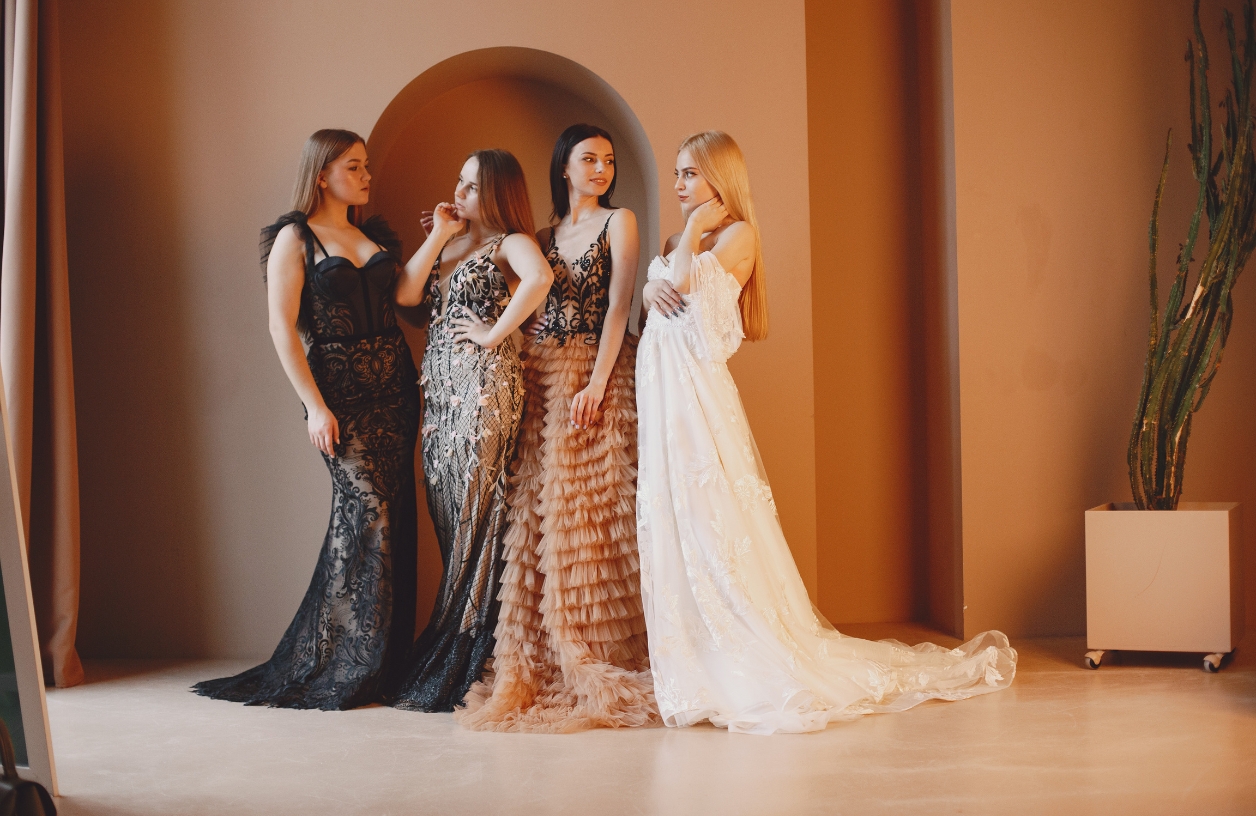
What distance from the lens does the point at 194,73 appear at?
3922mm

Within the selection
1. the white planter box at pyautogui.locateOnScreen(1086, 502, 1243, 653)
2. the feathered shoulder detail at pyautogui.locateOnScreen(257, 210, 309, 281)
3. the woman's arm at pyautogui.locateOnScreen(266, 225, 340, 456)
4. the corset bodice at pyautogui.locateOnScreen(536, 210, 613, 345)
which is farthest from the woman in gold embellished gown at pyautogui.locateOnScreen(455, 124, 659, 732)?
the white planter box at pyautogui.locateOnScreen(1086, 502, 1243, 653)

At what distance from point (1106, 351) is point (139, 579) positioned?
389 cm

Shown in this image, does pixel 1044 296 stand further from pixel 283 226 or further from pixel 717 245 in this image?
pixel 283 226

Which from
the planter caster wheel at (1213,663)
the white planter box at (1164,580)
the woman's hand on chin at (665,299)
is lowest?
the planter caster wheel at (1213,663)

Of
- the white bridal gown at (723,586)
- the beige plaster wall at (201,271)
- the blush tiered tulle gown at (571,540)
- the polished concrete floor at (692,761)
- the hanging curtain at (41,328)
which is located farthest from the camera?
the beige plaster wall at (201,271)

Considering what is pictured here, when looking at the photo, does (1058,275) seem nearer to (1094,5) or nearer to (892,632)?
(1094,5)

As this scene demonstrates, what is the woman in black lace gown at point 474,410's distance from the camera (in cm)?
318

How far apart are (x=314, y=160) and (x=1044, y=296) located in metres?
2.78

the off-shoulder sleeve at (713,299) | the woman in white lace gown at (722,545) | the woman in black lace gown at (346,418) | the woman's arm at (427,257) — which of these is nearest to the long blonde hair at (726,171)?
the woman in white lace gown at (722,545)

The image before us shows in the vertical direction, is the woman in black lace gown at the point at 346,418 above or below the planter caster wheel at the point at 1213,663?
above

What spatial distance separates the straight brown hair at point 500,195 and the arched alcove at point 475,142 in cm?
103

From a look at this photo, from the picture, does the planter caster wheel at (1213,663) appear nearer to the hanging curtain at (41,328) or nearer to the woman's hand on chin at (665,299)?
the woman's hand on chin at (665,299)

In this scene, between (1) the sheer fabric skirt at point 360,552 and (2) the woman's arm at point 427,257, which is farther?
(2) the woman's arm at point 427,257

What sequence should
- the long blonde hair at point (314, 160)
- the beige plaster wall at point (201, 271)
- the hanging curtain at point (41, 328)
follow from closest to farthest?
the long blonde hair at point (314, 160), the hanging curtain at point (41, 328), the beige plaster wall at point (201, 271)
